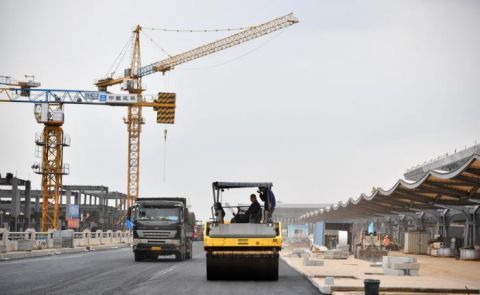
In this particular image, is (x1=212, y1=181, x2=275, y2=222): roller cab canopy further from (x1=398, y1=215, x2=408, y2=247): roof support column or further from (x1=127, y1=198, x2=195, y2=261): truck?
(x1=398, y1=215, x2=408, y2=247): roof support column

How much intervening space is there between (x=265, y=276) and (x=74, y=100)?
7390 cm

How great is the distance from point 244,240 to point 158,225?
44.8 feet

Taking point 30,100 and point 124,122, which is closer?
point 30,100

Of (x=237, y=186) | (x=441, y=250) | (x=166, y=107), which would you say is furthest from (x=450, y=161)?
(x=237, y=186)

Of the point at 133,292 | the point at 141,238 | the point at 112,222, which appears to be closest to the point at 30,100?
the point at 112,222

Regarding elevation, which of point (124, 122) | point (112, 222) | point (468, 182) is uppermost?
point (124, 122)

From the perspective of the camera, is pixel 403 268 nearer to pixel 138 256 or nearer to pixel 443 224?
pixel 138 256

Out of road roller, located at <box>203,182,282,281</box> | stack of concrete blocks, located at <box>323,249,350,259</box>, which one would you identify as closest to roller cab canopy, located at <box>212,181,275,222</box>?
road roller, located at <box>203,182,282,281</box>

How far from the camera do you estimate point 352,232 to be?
148 ft

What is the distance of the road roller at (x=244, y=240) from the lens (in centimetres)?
1909

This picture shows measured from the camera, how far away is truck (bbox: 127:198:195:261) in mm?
32062

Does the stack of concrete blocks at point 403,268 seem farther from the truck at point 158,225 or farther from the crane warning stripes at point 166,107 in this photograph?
the crane warning stripes at point 166,107

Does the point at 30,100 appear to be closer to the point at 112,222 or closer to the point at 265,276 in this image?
the point at 112,222

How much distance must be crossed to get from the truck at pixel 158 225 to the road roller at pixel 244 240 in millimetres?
12044
